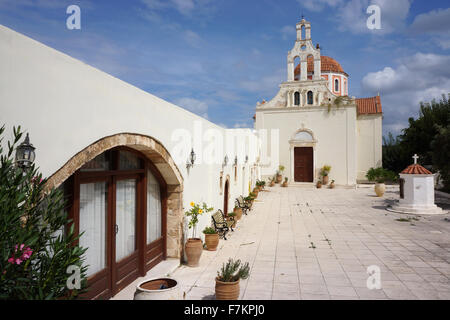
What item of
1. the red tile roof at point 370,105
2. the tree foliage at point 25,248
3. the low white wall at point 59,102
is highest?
the red tile roof at point 370,105

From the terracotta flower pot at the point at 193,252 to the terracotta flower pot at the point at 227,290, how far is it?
65.0 inches

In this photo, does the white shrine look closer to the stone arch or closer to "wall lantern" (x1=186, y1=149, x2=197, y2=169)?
"wall lantern" (x1=186, y1=149, x2=197, y2=169)

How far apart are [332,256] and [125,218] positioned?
4474 millimetres

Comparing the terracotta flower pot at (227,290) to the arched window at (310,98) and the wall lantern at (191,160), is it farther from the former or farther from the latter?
the arched window at (310,98)

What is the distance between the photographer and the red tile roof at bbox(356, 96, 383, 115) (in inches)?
917

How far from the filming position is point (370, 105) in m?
23.9

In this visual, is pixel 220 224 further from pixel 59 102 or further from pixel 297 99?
pixel 297 99

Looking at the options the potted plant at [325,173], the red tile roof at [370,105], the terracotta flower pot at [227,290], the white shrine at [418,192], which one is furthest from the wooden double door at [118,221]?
the red tile roof at [370,105]

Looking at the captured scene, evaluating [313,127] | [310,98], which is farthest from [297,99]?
[313,127]

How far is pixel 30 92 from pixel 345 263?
606 centimetres

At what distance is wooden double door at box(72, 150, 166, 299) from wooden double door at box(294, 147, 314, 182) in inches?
666

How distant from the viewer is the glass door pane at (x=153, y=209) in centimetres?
569

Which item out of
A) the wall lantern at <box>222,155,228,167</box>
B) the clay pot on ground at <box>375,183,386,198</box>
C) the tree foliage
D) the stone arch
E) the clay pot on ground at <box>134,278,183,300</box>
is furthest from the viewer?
the clay pot on ground at <box>375,183,386,198</box>

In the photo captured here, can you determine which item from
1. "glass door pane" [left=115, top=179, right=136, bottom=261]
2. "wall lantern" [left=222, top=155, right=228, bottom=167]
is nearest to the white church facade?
"wall lantern" [left=222, top=155, right=228, bottom=167]
